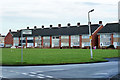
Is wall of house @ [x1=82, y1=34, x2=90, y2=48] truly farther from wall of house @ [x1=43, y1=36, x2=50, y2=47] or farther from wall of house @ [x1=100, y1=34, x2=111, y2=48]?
wall of house @ [x1=43, y1=36, x2=50, y2=47]

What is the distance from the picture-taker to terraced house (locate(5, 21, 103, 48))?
260 feet

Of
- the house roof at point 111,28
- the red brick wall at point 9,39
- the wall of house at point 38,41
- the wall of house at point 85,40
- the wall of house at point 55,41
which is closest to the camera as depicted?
the house roof at point 111,28

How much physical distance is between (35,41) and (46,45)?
249 inches

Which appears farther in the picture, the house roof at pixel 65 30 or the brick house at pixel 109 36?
the house roof at pixel 65 30

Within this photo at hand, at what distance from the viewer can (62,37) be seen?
281 feet

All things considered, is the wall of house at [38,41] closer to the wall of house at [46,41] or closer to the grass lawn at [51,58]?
the wall of house at [46,41]

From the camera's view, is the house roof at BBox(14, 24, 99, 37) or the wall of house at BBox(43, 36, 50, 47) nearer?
the house roof at BBox(14, 24, 99, 37)

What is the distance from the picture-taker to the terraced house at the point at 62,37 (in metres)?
79.2

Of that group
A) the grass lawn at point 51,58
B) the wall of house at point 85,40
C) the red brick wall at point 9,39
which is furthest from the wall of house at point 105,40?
the red brick wall at point 9,39

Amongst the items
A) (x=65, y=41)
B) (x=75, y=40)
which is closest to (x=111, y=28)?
(x=75, y=40)

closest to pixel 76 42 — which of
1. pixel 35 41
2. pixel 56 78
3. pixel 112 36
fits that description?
pixel 112 36

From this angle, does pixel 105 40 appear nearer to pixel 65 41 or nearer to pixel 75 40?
pixel 75 40

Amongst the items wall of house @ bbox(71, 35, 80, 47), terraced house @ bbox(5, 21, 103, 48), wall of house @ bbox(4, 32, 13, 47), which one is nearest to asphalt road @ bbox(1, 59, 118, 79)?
terraced house @ bbox(5, 21, 103, 48)

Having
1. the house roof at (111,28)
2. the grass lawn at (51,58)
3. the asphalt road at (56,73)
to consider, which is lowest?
the asphalt road at (56,73)
